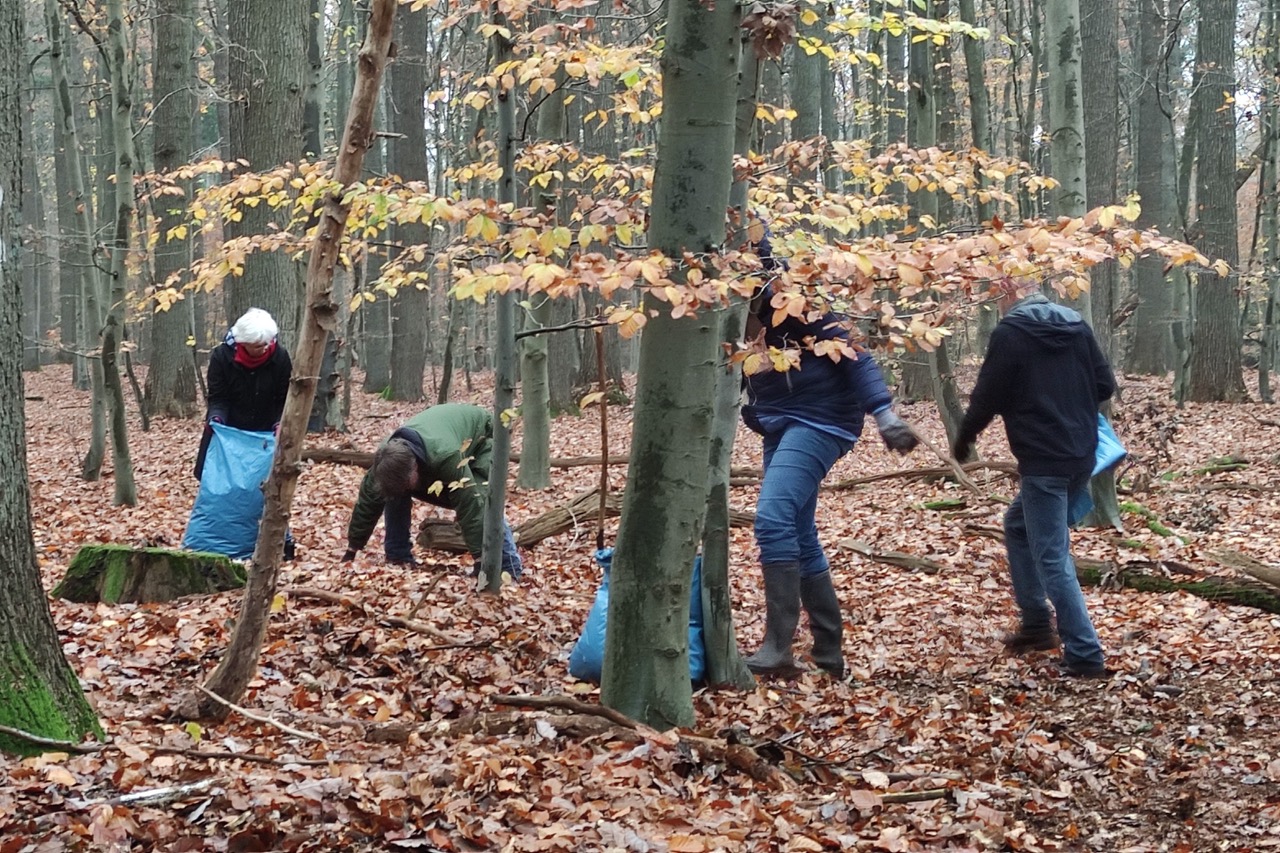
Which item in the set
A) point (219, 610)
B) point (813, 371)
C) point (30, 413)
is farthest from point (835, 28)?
point (30, 413)

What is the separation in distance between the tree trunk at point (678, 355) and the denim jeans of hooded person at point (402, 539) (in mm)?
3035

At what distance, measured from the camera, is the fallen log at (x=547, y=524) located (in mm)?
7809

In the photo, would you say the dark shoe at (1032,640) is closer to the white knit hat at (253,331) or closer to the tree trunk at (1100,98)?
the white knit hat at (253,331)

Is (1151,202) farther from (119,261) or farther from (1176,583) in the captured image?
(119,261)

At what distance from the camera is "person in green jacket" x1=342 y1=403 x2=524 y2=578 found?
22.1ft

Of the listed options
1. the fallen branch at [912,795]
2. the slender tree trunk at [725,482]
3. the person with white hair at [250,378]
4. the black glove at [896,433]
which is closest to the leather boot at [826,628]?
the slender tree trunk at [725,482]

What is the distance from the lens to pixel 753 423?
5340mm

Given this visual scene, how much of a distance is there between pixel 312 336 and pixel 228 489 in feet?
12.7

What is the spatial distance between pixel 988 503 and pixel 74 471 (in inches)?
380

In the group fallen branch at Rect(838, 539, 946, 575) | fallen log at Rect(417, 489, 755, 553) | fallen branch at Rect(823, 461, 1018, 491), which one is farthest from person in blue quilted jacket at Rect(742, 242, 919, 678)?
fallen branch at Rect(823, 461, 1018, 491)

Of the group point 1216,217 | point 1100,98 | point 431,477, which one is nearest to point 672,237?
point 431,477

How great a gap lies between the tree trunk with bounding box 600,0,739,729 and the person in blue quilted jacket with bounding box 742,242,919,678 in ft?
3.25

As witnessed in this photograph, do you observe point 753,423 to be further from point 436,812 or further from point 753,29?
point 436,812

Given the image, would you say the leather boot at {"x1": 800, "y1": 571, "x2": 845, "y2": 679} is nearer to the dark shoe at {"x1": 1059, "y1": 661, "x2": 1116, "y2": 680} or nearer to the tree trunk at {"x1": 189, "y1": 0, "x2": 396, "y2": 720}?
the dark shoe at {"x1": 1059, "y1": 661, "x2": 1116, "y2": 680}
